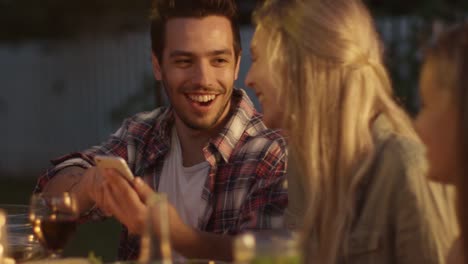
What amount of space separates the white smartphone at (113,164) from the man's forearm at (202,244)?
34cm

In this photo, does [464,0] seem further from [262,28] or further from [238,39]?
[262,28]

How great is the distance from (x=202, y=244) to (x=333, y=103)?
2.44 ft

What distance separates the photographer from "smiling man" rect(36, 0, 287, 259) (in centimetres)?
321

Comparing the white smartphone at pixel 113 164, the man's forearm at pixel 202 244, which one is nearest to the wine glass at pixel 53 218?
the white smartphone at pixel 113 164

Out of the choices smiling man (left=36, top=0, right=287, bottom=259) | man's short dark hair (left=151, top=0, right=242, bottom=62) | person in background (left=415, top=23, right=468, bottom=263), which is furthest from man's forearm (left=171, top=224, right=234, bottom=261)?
person in background (left=415, top=23, right=468, bottom=263)

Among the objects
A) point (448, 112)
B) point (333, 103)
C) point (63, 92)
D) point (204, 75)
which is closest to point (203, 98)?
point (204, 75)

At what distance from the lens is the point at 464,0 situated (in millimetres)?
8555

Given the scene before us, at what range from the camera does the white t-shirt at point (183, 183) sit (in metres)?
3.29

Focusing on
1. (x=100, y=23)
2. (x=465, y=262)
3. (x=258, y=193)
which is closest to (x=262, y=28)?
(x=258, y=193)

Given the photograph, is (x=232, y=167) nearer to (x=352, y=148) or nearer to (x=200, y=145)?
(x=200, y=145)

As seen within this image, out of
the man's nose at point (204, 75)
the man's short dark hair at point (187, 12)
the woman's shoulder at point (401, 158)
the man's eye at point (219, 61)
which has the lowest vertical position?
the woman's shoulder at point (401, 158)

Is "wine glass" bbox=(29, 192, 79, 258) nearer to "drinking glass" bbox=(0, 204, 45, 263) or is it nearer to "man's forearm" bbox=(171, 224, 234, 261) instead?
"drinking glass" bbox=(0, 204, 45, 263)

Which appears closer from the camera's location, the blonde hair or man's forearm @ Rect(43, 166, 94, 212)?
the blonde hair

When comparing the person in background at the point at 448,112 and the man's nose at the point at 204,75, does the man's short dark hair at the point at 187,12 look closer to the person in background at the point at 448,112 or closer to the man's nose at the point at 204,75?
the man's nose at the point at 204,75
